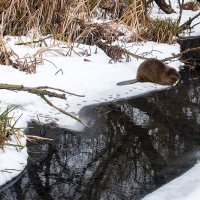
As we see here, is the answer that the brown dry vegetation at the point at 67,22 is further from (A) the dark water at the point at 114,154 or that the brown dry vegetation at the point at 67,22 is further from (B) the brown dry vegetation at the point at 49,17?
(A) the dark water at the point at 114,154

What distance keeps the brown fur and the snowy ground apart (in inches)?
3.1

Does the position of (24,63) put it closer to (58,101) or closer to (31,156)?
(58,101)

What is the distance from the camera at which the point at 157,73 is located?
527 centimetres

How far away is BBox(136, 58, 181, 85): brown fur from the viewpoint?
5.25 metres

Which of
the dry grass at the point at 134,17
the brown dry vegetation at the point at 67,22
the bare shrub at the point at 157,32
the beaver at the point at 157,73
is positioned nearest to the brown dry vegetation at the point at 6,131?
the brown dry vegetation at the point at 67,22

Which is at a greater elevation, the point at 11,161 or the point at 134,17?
the point at 134,17

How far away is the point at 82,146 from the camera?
3.56m

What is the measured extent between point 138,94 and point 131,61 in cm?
122

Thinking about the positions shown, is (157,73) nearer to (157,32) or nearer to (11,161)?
(157,32)

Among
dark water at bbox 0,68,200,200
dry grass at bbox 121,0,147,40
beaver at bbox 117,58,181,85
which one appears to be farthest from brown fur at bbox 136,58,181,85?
dry grass at bbox 121,0,147,40

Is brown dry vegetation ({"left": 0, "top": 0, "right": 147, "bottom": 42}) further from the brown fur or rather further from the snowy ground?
the brown fur

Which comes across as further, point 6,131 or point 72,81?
point 72,81

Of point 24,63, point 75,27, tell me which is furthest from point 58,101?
point 75,27

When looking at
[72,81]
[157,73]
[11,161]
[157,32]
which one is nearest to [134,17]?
[157,32]
